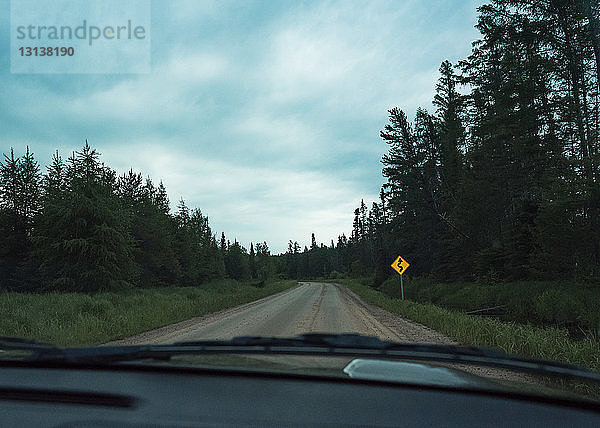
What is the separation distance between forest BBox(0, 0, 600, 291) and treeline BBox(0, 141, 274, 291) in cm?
10

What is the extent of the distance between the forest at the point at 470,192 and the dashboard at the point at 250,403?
15484mm

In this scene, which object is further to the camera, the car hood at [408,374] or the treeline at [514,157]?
the treeline at [514,157]

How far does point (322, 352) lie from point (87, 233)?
81.8 feet

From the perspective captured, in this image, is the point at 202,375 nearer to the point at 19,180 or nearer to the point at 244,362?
the point at 244,362

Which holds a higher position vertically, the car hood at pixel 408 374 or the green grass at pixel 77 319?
the car hood at pixel 408 374

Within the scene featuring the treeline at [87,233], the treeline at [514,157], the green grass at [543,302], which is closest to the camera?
the green grass at [543,302]

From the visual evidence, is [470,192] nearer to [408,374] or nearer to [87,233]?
[87,233]

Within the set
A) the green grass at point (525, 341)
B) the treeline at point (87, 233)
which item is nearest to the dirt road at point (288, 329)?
the green grass at point (525, 341)

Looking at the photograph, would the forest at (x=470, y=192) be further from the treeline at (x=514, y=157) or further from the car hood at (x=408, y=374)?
the car hood at (x=408, y=374)

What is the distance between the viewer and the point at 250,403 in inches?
51.7

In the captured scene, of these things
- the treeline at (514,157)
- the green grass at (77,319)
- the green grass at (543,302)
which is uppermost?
the treeline at (514,157)

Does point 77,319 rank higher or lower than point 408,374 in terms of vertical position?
lower

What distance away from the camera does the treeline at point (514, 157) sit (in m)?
16.6

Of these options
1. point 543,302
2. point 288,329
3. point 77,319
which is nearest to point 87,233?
point 77,319
